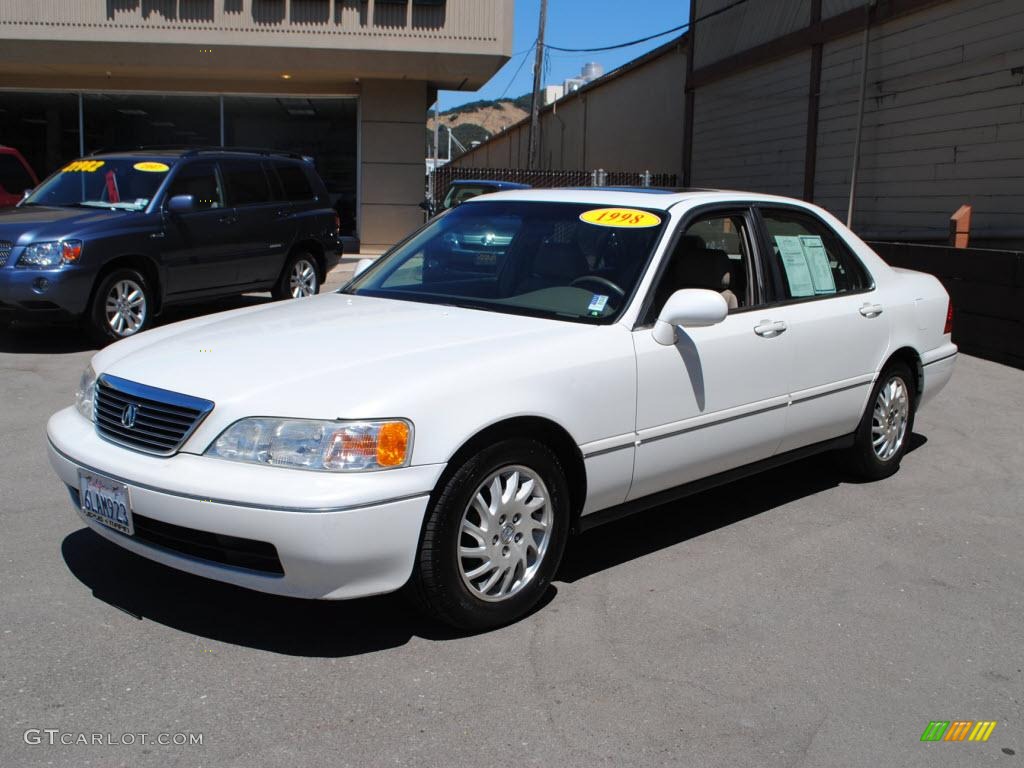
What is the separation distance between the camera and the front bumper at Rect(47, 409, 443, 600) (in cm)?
327

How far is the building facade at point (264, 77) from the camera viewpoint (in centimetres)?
1675

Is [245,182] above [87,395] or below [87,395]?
above

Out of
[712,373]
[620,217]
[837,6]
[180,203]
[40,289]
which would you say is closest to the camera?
[712,373]

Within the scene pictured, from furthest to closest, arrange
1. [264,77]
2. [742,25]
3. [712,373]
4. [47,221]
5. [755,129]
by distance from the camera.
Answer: [742,25]
[755,129]
[264,77]
[47,221]
[712,373]

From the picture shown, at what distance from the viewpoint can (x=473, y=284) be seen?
477cm

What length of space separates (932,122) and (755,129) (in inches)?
233

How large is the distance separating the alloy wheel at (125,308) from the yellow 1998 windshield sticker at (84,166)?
155 centimetres

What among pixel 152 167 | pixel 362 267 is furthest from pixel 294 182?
pixel 362 267

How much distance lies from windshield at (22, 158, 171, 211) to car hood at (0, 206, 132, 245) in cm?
23

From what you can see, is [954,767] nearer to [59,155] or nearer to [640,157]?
[59,155]

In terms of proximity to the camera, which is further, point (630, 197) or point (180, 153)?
point (180, 153)

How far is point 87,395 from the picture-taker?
13.4ft

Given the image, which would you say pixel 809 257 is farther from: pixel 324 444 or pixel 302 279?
pixel 302 279

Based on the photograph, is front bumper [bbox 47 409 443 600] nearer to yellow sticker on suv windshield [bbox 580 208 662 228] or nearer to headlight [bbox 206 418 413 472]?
headlight [bbox 206 418 413 472]
